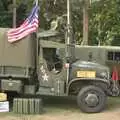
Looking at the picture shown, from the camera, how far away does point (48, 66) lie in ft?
54.0

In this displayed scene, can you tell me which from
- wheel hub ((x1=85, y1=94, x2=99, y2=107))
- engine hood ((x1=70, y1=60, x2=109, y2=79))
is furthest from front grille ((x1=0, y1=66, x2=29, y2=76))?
wheel hub ((x1=85, y1=94, x2=99, y2=107))

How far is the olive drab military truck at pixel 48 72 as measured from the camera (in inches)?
645

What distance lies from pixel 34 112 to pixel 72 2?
476 inches

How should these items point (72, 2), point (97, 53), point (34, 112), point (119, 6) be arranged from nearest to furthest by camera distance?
point (34, 112)
point (97, 53)
point (72, 2)
point (119, 6)

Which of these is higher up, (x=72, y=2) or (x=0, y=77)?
(x=72, y=2)

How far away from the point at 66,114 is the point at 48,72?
1.48 meters

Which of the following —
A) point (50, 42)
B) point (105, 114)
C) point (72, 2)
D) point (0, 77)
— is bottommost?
point (105, 114)

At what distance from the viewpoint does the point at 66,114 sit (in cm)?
1625

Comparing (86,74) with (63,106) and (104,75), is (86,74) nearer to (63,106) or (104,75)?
(104,75)

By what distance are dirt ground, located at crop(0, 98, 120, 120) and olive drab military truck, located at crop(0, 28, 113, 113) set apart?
39 centimetres

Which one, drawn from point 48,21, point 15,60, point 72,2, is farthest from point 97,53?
point 48,21

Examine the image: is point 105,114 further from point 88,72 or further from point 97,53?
point 97,53

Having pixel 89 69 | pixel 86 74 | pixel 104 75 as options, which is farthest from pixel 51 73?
pixel 104 75

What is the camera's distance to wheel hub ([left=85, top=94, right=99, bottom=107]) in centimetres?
1639
